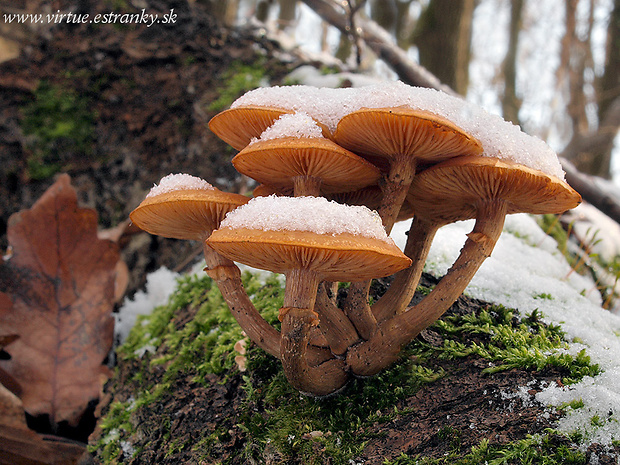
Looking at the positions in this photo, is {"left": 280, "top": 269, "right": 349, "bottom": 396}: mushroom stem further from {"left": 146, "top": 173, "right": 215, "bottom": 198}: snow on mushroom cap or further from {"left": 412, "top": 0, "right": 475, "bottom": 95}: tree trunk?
{"left": 412, "top": 0, "right": 475, "bottom": 95}: tree trunk

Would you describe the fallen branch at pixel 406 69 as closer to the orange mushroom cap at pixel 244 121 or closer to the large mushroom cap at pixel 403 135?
the large mushroom cap at pixel 403 135

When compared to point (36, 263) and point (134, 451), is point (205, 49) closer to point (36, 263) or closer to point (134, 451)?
point (36, 263)

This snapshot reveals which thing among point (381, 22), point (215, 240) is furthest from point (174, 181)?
point (381, 22)

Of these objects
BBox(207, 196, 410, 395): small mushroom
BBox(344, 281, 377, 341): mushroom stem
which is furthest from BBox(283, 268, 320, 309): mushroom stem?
→ BBox(344, 281, 377, 341): mushroom stem

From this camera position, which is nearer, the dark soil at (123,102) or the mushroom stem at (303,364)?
the mushroom stem at (303,364)

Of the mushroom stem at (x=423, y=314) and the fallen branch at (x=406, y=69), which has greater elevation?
the fallen branch at (x=406, y=69)

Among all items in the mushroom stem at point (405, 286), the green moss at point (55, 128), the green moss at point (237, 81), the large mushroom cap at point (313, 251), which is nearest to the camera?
the large mushroom cap at point (313, 251)

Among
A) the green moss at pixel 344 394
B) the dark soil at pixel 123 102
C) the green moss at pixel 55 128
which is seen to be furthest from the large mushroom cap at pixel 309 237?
the green moss at pixel 55 128

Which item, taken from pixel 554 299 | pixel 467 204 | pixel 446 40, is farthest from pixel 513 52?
pixel 467 204
